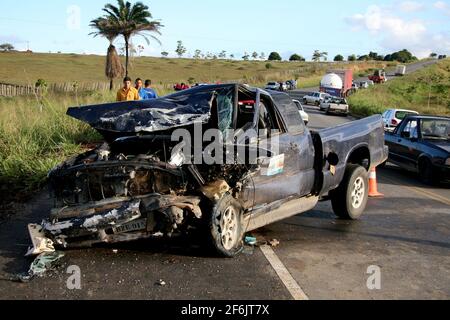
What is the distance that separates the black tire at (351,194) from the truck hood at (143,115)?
8.31ft

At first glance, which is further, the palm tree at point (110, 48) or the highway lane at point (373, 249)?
the palm tree at point (110, 48)

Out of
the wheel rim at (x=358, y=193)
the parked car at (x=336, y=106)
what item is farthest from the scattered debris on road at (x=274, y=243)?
the parked car at (x=336, y=106)

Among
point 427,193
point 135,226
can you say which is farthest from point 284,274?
point 427,193

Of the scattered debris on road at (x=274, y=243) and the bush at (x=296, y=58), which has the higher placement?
the bush at (x=296, y=58)

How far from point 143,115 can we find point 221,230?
1630 mm

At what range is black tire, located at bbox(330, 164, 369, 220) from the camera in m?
7.92

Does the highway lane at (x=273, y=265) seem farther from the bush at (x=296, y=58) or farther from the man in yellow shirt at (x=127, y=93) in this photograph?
the bush at (x=296, y=58)

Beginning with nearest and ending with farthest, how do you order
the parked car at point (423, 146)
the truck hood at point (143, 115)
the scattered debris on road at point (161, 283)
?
1. the scattered debris on road at point (161, 283)
2. the truck hood at point (143, 115)
3. the parked car at point (423, 146)

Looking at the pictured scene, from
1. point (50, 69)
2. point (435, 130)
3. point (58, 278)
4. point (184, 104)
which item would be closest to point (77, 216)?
point (58, 278)

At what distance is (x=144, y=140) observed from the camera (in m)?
6.63

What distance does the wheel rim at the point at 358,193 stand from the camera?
8.11 meters

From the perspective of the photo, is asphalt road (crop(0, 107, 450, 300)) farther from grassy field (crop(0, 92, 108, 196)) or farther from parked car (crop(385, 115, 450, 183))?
parked car (crop(385, 115, 450, 183))

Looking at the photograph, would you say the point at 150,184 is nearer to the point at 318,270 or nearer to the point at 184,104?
the point at 184,104

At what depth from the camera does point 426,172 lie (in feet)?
38.8
